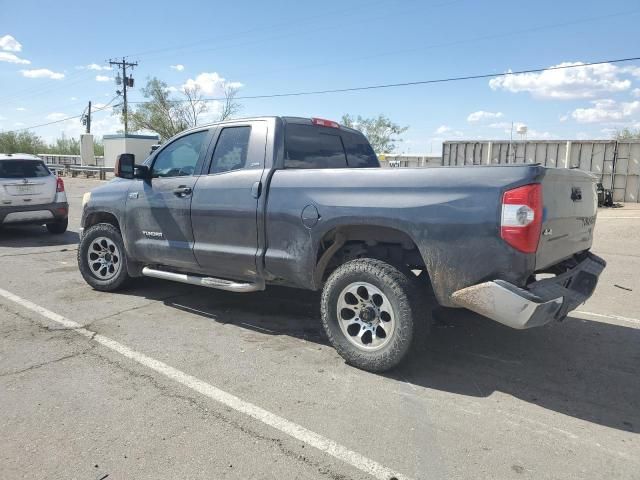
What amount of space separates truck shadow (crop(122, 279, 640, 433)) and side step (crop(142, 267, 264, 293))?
443 mm

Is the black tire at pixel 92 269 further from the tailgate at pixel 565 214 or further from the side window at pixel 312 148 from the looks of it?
the tailgate at pixel 565 214

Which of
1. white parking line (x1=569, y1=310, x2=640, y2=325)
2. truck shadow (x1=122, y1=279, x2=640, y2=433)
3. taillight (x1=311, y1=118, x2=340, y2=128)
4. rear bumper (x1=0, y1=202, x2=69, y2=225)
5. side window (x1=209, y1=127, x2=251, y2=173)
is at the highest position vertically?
taillight (x1=311, y1=118, x2=340, y2=128)

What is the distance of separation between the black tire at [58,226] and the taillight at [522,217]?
33.4ft

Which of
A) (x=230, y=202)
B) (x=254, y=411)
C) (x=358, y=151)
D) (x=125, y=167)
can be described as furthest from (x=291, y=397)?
(x=125, y=167)

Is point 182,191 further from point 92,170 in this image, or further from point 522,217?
point 92,170

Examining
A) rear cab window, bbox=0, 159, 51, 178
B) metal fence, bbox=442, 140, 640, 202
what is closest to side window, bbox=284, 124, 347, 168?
rear cab window, bbox=0, 159, 51, 178

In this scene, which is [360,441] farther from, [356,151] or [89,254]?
[89,254]

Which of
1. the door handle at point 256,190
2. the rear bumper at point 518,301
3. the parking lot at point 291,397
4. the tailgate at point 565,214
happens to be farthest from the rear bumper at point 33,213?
the tailgate at point 565,214

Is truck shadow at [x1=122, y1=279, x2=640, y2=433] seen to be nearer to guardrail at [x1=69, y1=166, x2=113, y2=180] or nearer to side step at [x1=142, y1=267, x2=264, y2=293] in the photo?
side step at [x1=142, y1=267, x2=264, y2=293]

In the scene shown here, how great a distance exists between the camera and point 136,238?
5641mm

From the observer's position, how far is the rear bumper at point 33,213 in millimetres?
9859

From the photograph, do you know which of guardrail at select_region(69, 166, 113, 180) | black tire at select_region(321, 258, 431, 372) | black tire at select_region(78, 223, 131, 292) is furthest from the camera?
guardrail at select_region(69, 166, 113, 180)

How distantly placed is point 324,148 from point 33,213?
7.81 m

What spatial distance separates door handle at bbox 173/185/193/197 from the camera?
5074 millimetres
